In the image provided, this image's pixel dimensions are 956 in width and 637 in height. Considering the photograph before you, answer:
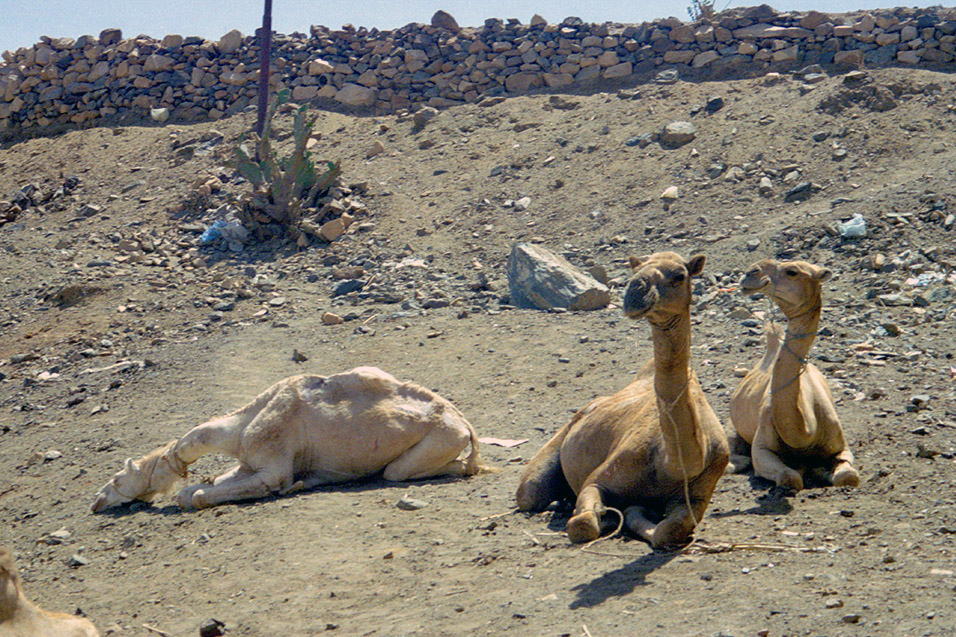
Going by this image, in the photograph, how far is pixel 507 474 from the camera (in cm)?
649

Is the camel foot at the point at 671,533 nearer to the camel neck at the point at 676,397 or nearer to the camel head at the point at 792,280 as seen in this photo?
the camel neck at the point at 676,397

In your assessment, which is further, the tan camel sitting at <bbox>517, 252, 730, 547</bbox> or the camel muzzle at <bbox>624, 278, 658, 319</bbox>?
the tan camel sitting at <bbox>517, 252, 730, 547</bbox>

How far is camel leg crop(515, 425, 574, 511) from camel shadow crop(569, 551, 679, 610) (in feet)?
4.08

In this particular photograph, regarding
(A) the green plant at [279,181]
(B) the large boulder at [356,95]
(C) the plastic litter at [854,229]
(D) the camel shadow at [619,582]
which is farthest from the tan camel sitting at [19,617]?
(B) the large boulder at [356,95]

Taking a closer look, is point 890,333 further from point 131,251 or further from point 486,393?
point 131,251

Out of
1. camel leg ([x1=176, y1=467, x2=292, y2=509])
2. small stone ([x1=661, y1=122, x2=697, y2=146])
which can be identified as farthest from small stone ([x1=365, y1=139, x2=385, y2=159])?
camel leg ([x1=176, y1=467, x2=292, y2=509])

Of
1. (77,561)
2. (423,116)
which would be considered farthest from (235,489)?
(423,116)

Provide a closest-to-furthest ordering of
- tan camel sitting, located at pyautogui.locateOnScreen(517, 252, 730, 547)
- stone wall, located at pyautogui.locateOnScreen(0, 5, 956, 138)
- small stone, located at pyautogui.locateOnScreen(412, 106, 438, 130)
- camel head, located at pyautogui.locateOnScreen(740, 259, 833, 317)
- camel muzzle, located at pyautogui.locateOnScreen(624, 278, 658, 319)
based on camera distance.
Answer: camel muzzle, located at pyautogui.locateOnScreen(624, 278, 658, 319) → tan camel sitting, located at pyautogui.locateOnScreen(517, 252, 730, 547) → camel head, located at pyautogui.locateOnScreen(740, 259, 833, 317) → stone wall, located at pyautogui.locateOnScreen(0, 5, 956, 138) → small stone, located at pyautogui.locateOnScreen(412, 106, 438, 130)

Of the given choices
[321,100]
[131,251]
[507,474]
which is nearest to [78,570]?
[507,474]

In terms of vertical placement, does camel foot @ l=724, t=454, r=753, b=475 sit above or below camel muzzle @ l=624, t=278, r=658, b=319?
below

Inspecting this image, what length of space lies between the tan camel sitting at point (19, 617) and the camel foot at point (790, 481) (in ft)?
12.7

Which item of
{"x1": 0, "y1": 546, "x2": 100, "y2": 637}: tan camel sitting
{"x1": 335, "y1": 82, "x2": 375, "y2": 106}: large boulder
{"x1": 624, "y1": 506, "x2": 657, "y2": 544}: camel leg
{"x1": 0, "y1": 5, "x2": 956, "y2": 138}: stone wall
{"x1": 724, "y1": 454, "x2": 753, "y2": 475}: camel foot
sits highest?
{"x1": 0, "y1": 5, "x2": 956, "y2": 138}: stone wall

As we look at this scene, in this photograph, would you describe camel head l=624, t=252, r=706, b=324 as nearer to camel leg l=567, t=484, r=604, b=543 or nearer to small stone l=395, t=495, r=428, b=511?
camel leg l=567, t=484, r=604, b=543

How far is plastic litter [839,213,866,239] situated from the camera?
11109 mm
